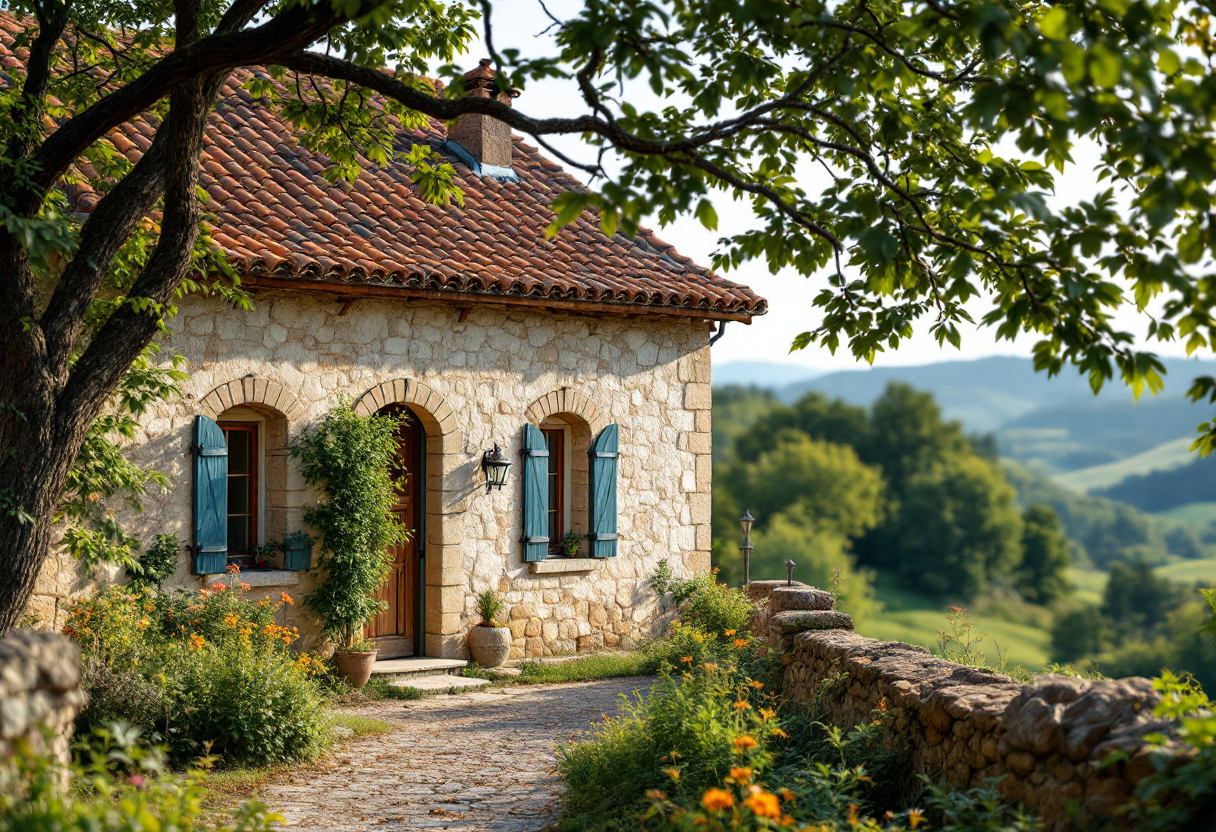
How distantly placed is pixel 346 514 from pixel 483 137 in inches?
193

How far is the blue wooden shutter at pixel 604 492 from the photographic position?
1046cm

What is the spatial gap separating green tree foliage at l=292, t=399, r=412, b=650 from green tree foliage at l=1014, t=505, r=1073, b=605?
72466 millimetres

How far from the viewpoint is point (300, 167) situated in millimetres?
10047

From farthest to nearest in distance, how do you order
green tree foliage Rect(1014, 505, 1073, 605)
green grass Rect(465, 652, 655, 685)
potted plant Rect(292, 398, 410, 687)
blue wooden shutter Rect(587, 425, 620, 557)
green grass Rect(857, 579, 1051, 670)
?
green tree foliage Rect(1014, 505, 1073, 605), green grass Rect(857, 579, 1051, 670), blue wooden shutter Rect(587, 425, 620, 557), green grass Rect(465, 652, 655, 685), potted plant Rect(292, 398, 410, 687)

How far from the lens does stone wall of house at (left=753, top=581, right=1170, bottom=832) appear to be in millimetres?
3566

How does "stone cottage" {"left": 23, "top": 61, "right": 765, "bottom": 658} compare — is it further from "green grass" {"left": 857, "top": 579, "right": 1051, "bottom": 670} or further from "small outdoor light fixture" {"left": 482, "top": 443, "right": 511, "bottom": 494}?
"green grass" {"left": 857, "top": 579, "right": 1051, "bottom": 670}

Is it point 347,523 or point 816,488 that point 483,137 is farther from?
point 816,488

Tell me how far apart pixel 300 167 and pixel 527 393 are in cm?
305

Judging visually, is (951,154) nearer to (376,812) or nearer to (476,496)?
(376,812)

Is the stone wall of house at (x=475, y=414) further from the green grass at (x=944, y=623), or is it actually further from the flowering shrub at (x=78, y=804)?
the green grass at (x=944, y=623)

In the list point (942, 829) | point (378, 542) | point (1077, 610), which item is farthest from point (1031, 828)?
point (1077, 610)

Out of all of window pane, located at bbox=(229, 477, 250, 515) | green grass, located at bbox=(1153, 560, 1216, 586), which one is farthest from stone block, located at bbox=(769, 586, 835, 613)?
green grass, located at bbox=(1153, 560, 1216, 586)

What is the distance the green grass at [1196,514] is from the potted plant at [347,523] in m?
125

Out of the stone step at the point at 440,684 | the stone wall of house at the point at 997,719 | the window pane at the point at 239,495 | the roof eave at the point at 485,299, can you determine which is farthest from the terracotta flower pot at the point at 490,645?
the stone wall of house at the point at 997,719
